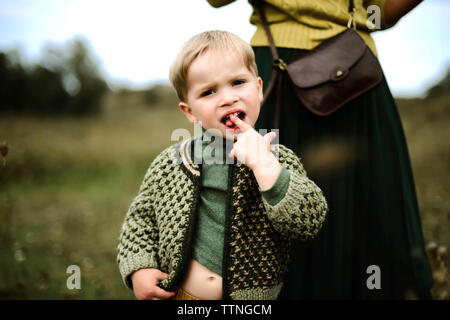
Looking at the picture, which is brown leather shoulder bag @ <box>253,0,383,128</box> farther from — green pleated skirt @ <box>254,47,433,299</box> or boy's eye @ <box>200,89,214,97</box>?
boy's eye @ <box>200,89,214,97</box>

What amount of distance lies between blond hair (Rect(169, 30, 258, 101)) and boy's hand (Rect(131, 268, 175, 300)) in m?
0.64

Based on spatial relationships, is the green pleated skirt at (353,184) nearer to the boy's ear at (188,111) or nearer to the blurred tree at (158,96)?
the boy's ear at (188,111)

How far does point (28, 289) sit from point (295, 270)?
1.74 m

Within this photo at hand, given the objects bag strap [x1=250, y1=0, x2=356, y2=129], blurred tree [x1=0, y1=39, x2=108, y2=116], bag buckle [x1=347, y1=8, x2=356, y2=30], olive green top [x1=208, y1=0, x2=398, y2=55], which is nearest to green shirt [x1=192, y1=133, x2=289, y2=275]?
bag strap [x1=250, y1=0, x2=356, y2=129]

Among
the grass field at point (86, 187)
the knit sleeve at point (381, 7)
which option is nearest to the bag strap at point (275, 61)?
the knit sleeve at point (381, 7)

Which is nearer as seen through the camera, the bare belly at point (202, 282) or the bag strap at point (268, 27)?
the bare belly at point (202, 282)

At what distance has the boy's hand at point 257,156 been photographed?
3.79ft

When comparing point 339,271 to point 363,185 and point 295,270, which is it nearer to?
point 295,270

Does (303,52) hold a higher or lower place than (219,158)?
higher

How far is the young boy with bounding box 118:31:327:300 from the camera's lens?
49.1 inches
